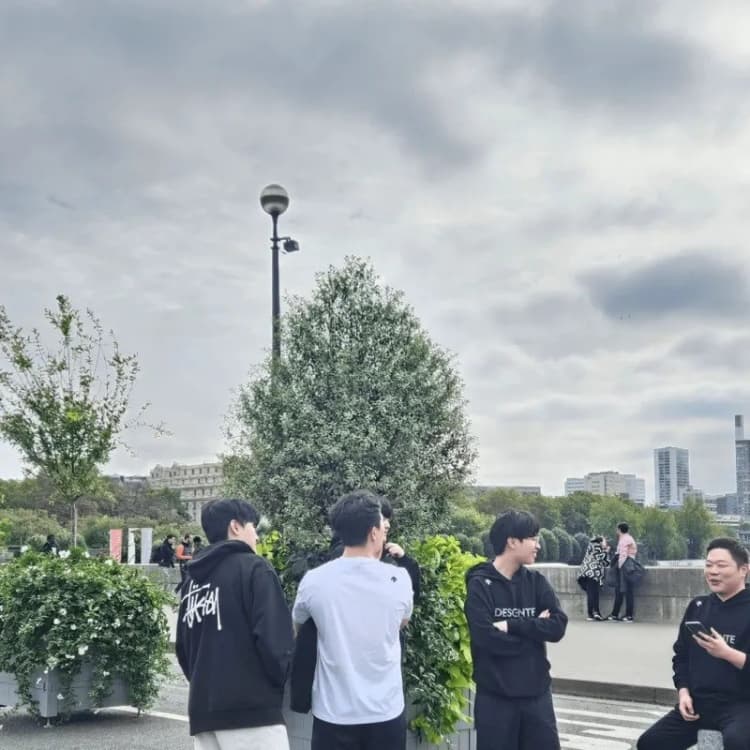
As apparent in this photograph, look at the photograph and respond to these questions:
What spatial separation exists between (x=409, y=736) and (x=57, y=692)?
11.8ft

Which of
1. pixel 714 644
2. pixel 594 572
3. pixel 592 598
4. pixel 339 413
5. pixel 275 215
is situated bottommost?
pixel 592 598

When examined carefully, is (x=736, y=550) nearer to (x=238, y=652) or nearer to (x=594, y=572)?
(x=238, y=652)

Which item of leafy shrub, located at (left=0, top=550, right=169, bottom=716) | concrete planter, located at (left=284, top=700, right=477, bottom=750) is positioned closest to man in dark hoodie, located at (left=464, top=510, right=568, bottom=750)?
concrete planter, located at (left=284, top=700, right=477, bottom=750)

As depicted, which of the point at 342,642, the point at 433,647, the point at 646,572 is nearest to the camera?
the point at 342,642

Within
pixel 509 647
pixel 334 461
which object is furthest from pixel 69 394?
pixel 509 647

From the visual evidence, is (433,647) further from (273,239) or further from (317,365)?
(273,239)

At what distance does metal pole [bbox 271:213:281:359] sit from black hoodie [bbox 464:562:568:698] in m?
11.5

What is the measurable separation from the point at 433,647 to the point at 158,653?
3.34 metres

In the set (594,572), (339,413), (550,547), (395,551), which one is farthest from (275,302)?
(550,547)

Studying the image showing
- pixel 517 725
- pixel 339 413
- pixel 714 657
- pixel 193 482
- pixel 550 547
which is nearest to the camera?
pixel 517 725

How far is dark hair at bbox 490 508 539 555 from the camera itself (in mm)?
4773

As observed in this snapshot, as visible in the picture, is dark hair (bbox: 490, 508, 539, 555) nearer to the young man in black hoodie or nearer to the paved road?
the young man in black hoodie

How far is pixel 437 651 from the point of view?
612 cm

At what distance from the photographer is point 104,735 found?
8.09 m
